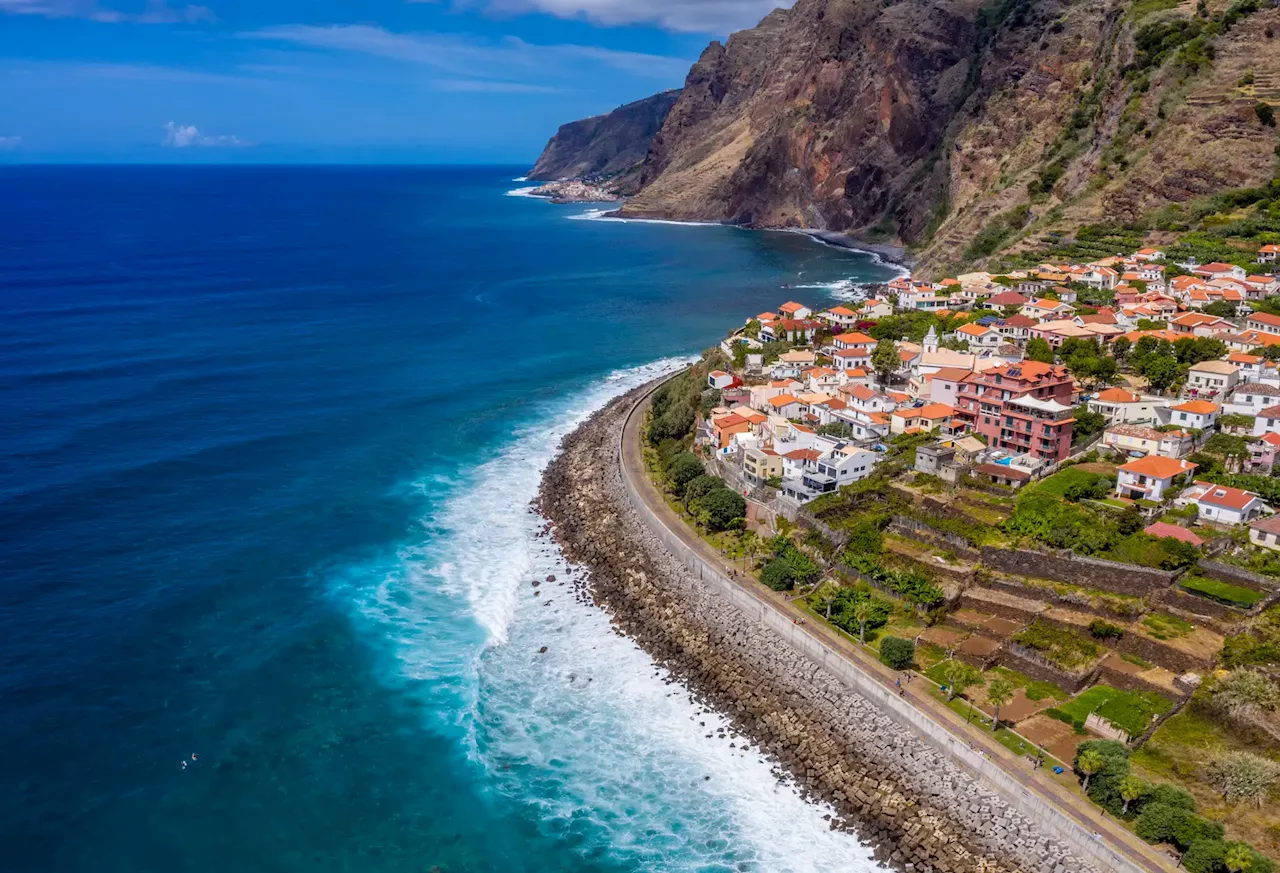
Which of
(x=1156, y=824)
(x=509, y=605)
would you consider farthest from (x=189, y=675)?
(x=1156, y=824)

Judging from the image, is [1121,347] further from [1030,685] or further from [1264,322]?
[1030,685]

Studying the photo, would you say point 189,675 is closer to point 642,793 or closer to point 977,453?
point 642,793

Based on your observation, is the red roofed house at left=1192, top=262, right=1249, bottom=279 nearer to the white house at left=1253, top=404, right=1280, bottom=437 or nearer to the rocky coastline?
the white house at left=1253, top=404, right=1280, bottom=437

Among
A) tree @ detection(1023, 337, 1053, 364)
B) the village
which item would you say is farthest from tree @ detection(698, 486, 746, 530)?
tree @ detection(1023, 337, 1053, 364)

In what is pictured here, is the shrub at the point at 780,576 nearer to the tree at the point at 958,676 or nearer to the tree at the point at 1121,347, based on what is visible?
the tree at the point at 958,676

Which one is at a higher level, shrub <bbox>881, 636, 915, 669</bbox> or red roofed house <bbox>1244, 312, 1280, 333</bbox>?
red roofed house <bbox>1244, 312, 1280, 333</bbox>
